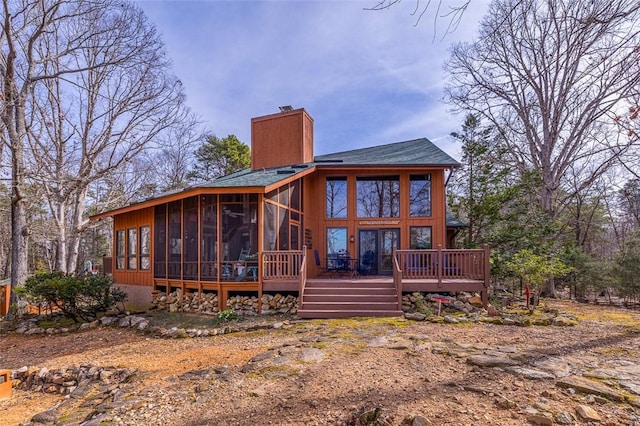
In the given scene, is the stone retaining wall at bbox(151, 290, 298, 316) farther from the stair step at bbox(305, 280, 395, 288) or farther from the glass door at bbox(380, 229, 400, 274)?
the glass door at bbox(380, 229, 400, 274)

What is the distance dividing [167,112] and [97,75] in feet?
10.9

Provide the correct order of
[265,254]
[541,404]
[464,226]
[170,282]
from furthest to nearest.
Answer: [464,226] < [170,282] < [265,254] < [541,404]

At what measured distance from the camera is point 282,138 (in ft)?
46.9

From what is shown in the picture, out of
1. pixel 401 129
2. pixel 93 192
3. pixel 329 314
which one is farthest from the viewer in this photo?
pixel 93 192

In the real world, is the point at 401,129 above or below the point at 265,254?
above

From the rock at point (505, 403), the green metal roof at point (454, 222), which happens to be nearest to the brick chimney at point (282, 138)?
the green metal roof at point (454, 222)

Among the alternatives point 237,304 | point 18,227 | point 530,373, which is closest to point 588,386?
point 530,373

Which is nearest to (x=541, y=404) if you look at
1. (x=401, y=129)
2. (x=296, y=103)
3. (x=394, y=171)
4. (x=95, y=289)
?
(x=394, y=171)

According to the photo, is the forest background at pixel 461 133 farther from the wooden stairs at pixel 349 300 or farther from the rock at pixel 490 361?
the rock at pixel 490 361

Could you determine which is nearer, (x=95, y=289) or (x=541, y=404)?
(x=541, y=404)

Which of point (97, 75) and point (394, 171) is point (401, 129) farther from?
point (97, 75)

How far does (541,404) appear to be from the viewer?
3.43 metres

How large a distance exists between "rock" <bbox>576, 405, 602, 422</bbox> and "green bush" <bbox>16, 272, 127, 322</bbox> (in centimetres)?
1085

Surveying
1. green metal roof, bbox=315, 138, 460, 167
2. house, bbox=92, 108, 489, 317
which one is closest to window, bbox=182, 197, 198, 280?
house, bbox=92, 108, 489, 317
